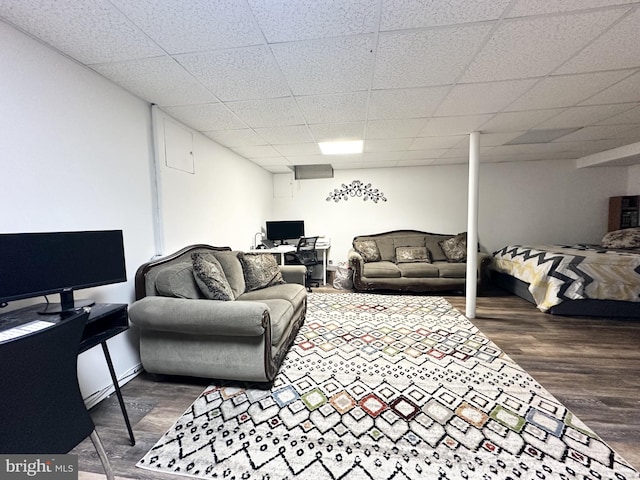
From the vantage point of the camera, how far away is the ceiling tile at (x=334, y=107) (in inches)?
91.9

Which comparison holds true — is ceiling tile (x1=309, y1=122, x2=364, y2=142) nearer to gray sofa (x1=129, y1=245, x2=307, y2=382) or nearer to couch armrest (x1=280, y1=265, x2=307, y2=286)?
couch armrest (x1=280, y1=265, x2=307, y2=286)

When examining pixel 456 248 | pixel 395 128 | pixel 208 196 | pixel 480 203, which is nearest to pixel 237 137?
pixel 208 196

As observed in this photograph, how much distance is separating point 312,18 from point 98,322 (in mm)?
2086

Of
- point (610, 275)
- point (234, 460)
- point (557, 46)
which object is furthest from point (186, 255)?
point (610, 275)

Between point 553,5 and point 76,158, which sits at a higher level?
point 553,5

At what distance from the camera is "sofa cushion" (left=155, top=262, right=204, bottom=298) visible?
211 cm

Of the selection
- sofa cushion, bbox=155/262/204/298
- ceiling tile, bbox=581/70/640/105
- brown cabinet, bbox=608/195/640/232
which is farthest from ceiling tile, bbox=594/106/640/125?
sofa cushion, bbox=155/262/204/298

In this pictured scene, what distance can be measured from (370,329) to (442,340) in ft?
2.43

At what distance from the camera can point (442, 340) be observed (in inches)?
106

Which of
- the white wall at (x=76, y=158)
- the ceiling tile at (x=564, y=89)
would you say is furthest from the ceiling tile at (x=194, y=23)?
the ceiling tile at (x=564, y=89)

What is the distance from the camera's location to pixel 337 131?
125 inches

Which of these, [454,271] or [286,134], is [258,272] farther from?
[454,271]

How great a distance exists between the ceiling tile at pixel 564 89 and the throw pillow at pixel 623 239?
3360 millimetres

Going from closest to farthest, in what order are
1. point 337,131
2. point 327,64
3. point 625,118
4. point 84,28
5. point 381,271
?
point 84,28
point 327,64
point 625,118
point 337,131
point 381,271
